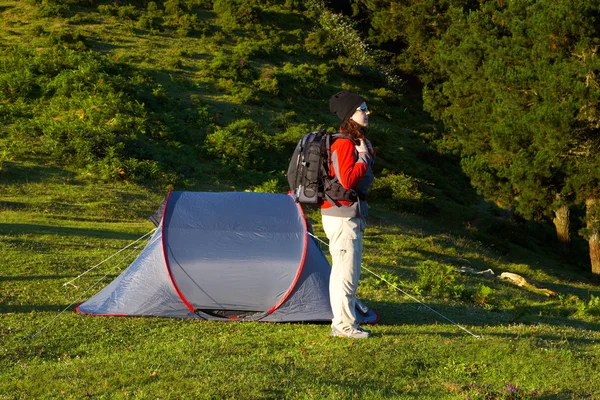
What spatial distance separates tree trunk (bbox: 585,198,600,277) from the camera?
2258 cm

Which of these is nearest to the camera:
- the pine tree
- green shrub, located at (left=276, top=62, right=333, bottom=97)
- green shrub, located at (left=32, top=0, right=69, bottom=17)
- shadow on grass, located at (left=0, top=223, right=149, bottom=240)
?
shadow on grass, located at (left=0, top=223, right=149, bottom=240)

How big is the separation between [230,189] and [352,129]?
15475 millimetres

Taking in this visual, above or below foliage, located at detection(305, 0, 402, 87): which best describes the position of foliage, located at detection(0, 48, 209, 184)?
below

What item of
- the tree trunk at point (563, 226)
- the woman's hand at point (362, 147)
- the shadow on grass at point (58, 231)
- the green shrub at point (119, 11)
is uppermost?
the green shrub at point (119, 11)

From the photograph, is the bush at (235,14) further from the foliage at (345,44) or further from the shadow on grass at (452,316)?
the shadow on grass at (452,316)

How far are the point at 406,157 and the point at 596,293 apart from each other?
1395 cm

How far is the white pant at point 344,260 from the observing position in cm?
766

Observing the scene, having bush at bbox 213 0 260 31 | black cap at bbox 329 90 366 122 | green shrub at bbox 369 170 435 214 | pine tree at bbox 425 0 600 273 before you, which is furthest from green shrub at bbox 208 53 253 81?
black cap at bbox 329 90 366 122

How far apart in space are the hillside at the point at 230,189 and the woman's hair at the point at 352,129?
2136mm

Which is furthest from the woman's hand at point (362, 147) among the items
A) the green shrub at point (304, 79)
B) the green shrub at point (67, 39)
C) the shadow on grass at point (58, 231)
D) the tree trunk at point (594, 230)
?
the green shrub at point (304, 79)

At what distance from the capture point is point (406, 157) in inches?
1291

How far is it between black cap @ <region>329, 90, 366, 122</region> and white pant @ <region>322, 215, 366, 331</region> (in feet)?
3.52

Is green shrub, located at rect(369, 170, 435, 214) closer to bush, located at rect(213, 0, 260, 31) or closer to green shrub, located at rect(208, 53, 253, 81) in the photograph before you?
green shrub, located at rect(208, 53, 253, 81)

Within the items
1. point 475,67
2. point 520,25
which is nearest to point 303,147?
point 520,25
